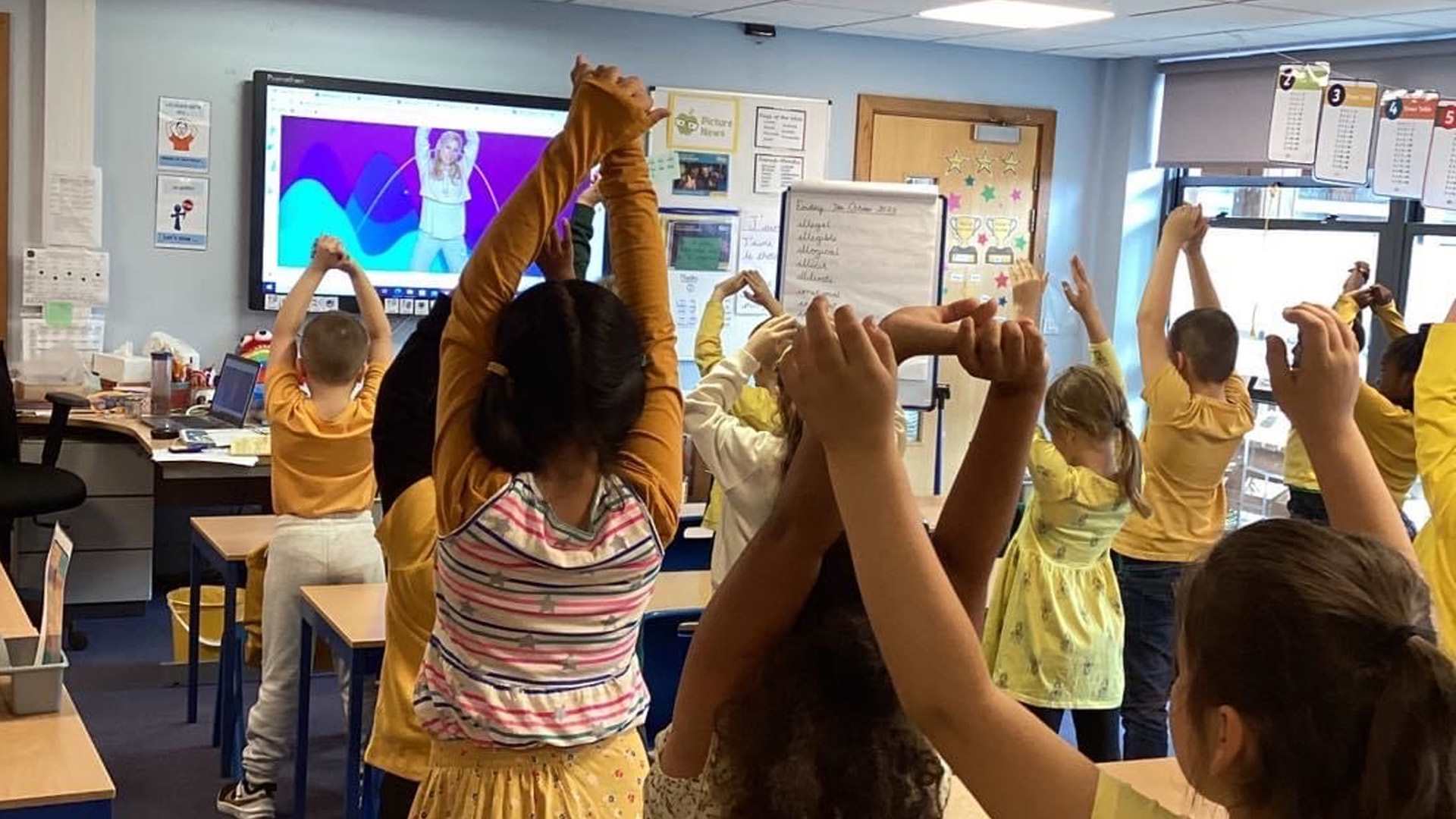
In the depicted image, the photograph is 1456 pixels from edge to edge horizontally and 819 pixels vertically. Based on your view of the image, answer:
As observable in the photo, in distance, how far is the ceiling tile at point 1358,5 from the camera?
17.0 feet

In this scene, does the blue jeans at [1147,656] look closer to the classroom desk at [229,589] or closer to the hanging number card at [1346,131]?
the hanging number card at [1346,131]

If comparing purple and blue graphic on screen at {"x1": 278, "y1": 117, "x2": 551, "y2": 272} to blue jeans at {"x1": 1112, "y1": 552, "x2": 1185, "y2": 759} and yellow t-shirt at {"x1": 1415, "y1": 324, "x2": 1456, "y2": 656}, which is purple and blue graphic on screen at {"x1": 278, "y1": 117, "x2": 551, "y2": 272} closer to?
blue jeans at {"x1": 1112, "y1": 552, "x2": 1185, "y2": 759}

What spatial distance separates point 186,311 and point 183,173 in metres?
0.54

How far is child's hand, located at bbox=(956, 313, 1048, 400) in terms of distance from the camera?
2.97 feet

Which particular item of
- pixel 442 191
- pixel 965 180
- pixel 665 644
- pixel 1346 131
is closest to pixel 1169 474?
pixel 1346 131

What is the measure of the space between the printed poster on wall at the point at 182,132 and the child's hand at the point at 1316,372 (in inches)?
204

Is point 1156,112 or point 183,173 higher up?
point 1156,112

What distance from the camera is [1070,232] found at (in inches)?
293

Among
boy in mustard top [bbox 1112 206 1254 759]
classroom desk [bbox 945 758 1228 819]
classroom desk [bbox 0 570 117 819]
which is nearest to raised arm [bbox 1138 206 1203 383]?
boy in mustard top [bbox 1112 206 1254 759]

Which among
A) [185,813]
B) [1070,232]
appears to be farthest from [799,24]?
[185,813]

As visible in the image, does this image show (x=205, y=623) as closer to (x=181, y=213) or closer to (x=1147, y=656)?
(x=181, y=213)

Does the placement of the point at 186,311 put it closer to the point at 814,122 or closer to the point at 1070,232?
the point at 814,122

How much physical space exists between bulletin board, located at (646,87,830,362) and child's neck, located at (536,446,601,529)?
15.8 ft

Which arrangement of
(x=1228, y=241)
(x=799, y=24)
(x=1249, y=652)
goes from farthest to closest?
(x=1228, y=241) → (x=799, y=24) → (x=1249, y=652)
